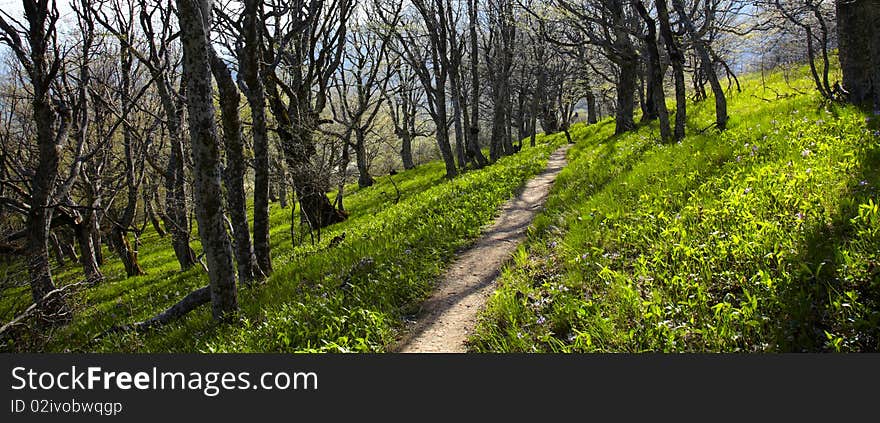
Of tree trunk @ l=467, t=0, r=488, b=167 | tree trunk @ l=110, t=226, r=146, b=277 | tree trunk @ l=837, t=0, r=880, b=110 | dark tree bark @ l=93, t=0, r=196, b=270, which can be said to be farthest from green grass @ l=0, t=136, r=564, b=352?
tree trunk @ l=467, t=0, r=488, b=167

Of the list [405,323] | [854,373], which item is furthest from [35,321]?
[854,373]

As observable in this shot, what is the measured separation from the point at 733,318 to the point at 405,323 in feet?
11.4

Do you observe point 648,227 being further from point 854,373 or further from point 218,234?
point 218,234

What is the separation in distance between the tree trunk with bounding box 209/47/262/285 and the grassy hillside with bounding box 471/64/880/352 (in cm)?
535

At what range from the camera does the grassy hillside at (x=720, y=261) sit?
11.2ft

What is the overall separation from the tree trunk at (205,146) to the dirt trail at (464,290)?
3.15m

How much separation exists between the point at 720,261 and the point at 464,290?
309cm

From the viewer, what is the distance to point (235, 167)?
8.54 metres

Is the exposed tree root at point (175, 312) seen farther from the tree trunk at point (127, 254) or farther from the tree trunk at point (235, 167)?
the tree trunk at point (127, 254)

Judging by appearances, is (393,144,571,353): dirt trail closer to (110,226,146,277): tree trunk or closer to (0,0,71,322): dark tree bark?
(0,0,71,322): dark tree bark

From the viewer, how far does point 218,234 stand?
6.49 m

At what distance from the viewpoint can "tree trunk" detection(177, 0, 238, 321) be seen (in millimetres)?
5859

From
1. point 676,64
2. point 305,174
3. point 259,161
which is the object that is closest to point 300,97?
point 305,174

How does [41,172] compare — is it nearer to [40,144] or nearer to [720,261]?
[40,144]
